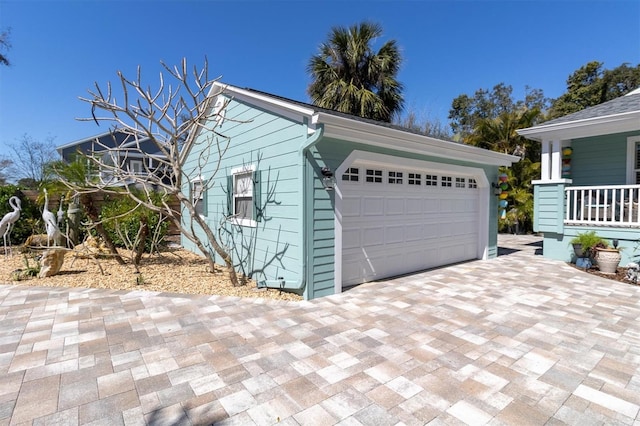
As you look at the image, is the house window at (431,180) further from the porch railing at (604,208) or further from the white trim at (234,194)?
the porch railing at (604,208)

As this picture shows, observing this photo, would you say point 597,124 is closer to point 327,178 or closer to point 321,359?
point 327,178

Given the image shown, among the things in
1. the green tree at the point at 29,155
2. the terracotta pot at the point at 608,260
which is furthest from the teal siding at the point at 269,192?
the green tree at the point at 29,155

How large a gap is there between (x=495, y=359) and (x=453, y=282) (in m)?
2.81

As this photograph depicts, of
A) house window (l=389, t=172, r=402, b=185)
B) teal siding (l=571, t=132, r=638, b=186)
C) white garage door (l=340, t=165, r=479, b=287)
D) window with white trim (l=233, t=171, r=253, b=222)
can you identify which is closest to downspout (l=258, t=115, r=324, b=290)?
white garage door (l=340, t=165, r=479, b=287)

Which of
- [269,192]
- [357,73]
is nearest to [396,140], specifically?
[269,192]

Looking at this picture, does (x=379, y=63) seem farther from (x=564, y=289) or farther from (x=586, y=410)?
(x=586, y=410)

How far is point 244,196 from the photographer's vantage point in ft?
19.9

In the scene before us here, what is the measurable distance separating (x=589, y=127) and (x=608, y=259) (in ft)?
10.2

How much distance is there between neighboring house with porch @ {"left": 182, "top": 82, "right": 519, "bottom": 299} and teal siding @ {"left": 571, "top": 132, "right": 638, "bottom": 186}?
3.29 meters

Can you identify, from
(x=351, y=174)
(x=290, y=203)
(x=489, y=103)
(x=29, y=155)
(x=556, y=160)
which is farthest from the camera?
(x=489, y=103)

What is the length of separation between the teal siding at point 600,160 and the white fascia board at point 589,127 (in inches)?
57.5

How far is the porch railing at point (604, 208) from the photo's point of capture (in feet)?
22.5

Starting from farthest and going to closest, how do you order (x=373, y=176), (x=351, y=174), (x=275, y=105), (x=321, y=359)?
(x=373, y=176) < (x=351, y=174) < (x=275, y=105) < (x=321, y=359)

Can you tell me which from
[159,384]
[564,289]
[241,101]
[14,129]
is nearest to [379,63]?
[241,101]
